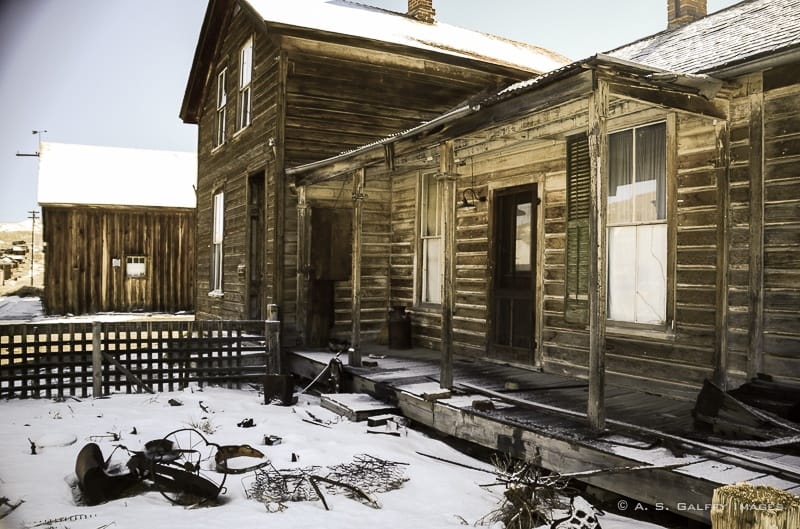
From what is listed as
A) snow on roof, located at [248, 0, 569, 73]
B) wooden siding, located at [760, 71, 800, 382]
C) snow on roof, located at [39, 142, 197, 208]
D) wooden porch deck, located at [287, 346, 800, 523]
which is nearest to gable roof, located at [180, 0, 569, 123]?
snow on roof, located at [248, 0, 569, 73]

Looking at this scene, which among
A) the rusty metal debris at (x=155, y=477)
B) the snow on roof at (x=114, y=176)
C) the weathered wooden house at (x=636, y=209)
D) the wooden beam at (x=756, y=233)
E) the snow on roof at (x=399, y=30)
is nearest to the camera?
the rusty metal debris at (x=155, y=477)

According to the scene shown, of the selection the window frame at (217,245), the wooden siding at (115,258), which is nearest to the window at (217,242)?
the window frame at (217,245)

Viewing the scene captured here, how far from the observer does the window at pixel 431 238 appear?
999 cm

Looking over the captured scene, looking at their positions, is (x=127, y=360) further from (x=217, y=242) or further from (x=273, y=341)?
(x=217, y=242)

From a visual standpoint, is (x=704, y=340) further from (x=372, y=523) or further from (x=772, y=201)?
(x=372, y=523)

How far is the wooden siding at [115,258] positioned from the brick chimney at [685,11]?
18817 millimetres

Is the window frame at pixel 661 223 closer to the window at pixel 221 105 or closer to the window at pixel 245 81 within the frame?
A: the window at pixel 245 81

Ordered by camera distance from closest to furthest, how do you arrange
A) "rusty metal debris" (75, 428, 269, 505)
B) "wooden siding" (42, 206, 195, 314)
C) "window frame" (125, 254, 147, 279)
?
1. "rusty metal debris" (75, 428, 269, 505)
2. "wooden siding" (42, 206, 195, 314)
3. "window frame" (125, 254, 147, 279)

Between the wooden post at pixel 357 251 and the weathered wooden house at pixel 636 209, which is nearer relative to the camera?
the weathered wooden house at pixel 636 209

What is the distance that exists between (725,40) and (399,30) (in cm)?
704

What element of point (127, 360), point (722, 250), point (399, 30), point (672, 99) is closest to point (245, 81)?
point (399, 30)

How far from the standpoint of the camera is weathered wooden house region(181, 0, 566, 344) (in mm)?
10258

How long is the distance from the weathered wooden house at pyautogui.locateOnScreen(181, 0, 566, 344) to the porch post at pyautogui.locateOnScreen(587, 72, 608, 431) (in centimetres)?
621

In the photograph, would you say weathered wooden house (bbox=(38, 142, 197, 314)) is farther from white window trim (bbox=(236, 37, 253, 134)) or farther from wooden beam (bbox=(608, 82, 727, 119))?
wooden beam (bbox=(608, 82, 727, 119))
